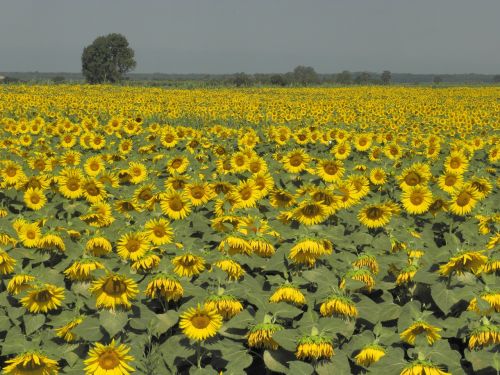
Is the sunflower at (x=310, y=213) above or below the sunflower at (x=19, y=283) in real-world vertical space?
above

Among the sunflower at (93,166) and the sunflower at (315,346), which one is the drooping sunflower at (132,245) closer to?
the sunflower at (315,346)

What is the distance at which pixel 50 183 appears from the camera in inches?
234

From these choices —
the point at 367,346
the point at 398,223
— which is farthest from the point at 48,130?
the point at 367,346

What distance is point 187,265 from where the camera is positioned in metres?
3.34

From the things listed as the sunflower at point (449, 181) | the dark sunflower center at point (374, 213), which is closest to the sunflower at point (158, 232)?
the dark sunflower center at point (374, 213)

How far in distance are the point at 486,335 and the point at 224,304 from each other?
1.43 m

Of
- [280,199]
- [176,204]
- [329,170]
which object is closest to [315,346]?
[280,199]

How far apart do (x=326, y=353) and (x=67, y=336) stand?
153 cm

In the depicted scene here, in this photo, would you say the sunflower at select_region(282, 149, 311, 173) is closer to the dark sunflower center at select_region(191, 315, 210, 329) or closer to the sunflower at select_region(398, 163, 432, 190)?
the sunflower at select_region(398, 163, 432, 190)

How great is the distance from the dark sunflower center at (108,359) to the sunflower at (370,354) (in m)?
1.31

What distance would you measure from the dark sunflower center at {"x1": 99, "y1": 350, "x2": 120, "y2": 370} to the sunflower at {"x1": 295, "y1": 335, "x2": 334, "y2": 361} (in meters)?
0.92

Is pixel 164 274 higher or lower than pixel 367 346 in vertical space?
higher

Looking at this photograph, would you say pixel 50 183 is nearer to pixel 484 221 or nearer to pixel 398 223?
pixel 398 223

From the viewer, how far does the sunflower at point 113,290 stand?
2.81m
